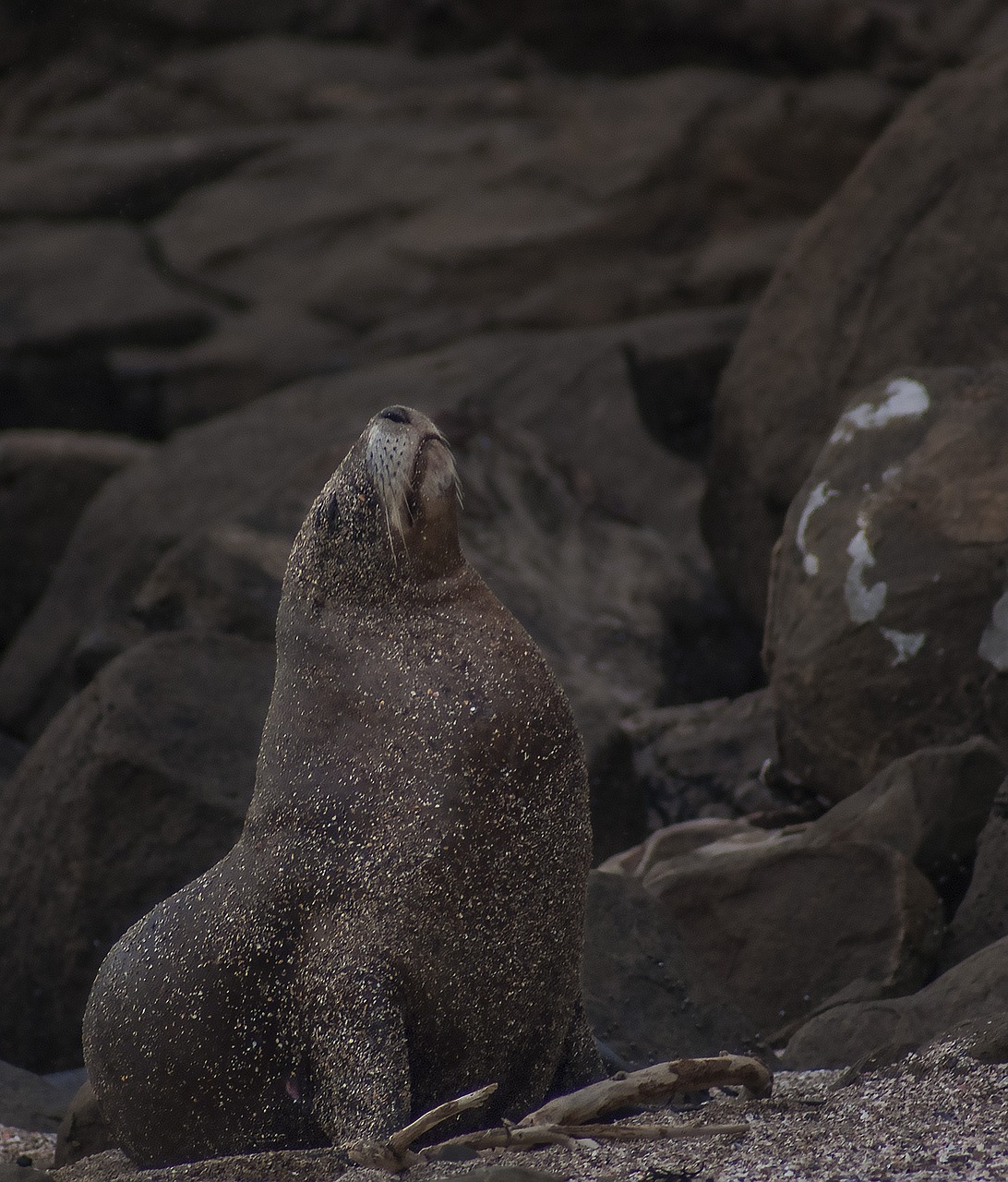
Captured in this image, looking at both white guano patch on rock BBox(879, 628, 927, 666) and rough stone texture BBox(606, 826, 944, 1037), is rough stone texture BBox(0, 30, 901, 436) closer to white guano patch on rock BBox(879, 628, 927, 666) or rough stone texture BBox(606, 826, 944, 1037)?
white guano patch on rock BBox(879, 628, 927, 666)

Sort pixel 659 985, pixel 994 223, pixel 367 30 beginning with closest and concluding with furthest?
pixel 659 985, pixel 994 223, pixel 367 30

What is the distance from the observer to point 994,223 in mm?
7309

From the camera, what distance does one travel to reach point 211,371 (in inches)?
512

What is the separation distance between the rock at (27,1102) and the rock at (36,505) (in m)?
6.03

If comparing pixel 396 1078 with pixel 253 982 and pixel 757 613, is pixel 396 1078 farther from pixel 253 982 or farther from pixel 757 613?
pixel 757 613

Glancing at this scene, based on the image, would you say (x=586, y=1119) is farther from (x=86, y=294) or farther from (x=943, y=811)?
(x=86, y=294)

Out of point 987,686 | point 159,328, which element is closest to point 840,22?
point 159,328

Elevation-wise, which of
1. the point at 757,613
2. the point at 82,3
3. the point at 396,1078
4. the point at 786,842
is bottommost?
the point at 757,613

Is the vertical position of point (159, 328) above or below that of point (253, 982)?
below

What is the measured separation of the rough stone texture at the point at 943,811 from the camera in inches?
191

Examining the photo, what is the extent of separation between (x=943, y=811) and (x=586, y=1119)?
6.79 ft

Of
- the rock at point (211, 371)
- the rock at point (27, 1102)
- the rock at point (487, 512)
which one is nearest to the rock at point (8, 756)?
the rock at point (487, 512)

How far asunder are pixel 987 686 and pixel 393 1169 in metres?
3.07

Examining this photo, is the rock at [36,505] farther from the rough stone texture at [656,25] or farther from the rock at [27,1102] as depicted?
the rock at [27,1102]
